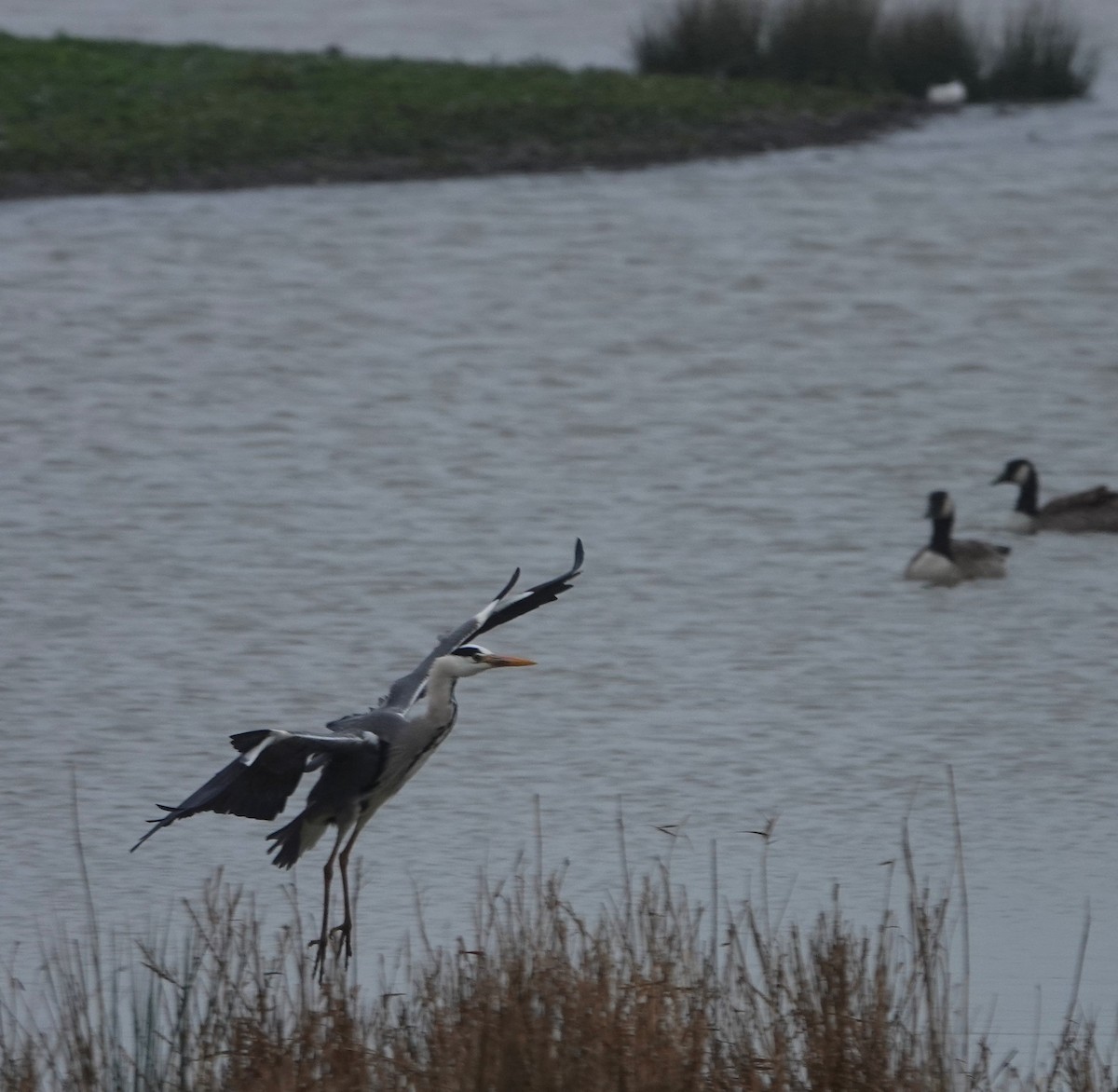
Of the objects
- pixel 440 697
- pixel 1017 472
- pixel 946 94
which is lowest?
pixel 1017 472

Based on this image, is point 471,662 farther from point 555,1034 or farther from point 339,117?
point 339,117

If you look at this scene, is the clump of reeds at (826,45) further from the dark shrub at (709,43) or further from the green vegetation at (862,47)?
the dark shrub at (709,43)

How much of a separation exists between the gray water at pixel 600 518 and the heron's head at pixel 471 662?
127cm

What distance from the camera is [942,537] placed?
536 inches

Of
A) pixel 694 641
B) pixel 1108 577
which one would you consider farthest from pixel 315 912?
pixel 1108 577

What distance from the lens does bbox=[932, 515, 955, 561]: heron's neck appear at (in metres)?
13.6

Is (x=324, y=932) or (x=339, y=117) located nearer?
(x=324, y=932)

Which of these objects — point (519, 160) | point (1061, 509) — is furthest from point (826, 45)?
point (1061, 509)

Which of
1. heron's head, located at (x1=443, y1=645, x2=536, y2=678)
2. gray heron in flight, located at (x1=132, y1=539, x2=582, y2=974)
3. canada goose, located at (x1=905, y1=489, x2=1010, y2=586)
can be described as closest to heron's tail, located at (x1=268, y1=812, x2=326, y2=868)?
gray heron in flight, located at (x1=132, y1=539, x2=582, y2=974)

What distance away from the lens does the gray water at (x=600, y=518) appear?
8.91m

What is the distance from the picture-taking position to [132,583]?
13.7 meters

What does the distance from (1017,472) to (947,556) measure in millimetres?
1702

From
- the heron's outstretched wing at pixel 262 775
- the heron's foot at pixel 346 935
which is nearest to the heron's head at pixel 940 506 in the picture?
the heron's foot at pixel 346 935

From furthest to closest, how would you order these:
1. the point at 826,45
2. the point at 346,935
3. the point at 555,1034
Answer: the point at 826,45 → the point at 346,935 → the point at 555,1034
